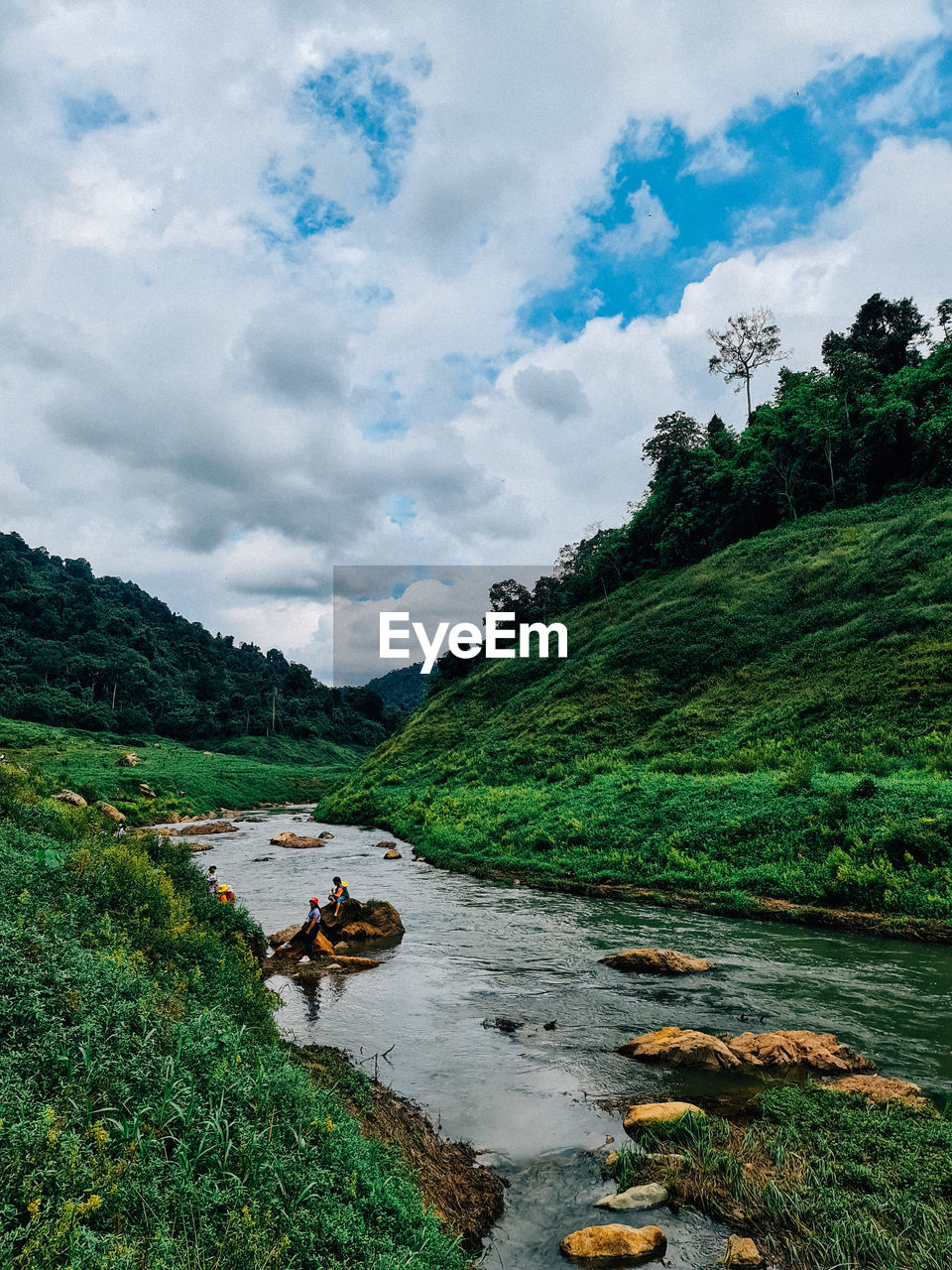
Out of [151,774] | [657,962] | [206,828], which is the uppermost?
[151,774]

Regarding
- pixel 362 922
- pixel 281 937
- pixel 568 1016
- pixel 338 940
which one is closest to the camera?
pixel 568 1016

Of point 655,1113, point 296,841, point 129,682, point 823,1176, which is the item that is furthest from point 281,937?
point 129,682

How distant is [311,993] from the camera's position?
16.3 metres

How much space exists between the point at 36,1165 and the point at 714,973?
1555 centimetres

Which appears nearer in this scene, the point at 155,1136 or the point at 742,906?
the point at 155,1136

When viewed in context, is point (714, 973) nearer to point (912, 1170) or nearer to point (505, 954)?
point (505, 954)

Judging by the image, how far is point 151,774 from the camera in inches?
2574

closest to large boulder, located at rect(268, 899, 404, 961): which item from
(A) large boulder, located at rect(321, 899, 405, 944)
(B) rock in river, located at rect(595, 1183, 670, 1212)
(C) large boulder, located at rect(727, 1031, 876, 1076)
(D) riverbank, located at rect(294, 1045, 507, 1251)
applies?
(A) large boulder, located at rect(321, 899, 405, 944)

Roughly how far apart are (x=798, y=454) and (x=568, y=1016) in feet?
252

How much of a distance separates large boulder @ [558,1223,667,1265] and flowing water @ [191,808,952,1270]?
0.22m

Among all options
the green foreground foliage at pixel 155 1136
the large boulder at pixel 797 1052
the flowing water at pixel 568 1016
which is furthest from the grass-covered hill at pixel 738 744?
the green foreground foliage at pixel 155 1136

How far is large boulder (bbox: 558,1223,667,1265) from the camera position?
7199 millimetres

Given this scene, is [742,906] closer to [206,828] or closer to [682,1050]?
[682,1050]

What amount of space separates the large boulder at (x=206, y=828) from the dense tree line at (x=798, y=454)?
42.1 metres
